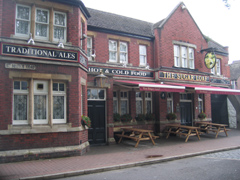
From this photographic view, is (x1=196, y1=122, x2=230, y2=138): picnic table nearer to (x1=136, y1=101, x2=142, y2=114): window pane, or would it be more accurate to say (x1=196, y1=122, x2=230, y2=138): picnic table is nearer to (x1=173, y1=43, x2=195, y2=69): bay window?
(x1=136, y1=101, x2=142, y2=114): window pane

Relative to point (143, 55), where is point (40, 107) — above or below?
below

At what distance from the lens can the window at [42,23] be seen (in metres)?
9.02

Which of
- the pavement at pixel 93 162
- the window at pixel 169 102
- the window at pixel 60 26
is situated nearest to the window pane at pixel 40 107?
the pavement at pixel 93 162

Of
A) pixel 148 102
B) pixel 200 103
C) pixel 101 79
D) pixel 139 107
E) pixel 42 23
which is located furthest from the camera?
pixel 200 103

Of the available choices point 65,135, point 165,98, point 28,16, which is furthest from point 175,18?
point 65,135

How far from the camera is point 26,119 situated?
884 centimetres

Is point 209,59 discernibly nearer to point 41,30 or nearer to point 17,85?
point 41,30

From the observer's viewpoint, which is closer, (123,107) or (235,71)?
(123,107)

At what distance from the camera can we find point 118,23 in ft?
48.0

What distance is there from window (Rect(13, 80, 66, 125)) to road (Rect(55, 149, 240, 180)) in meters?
3.39

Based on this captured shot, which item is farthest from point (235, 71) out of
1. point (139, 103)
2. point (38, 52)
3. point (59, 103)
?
point (38, 52)

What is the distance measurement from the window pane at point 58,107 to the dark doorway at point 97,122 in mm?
2698

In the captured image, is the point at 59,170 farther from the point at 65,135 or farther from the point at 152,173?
the point at 152,173

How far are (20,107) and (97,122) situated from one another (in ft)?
15.0
